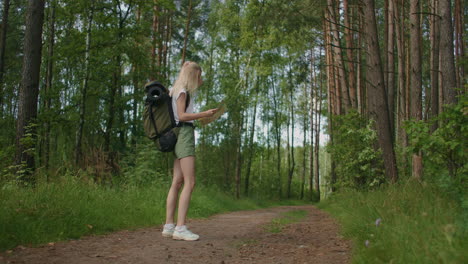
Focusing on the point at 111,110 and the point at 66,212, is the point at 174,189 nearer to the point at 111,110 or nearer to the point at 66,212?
the point at 66,212

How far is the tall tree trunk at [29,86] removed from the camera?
8.08 meters

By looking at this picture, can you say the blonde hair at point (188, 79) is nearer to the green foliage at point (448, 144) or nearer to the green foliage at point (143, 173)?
the green foliage at point (448, 144)

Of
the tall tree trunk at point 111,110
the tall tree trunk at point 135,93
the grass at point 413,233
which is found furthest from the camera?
the tall tree trunk at point 135,93

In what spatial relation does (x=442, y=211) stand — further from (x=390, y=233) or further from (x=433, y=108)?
(x=433, y=108)

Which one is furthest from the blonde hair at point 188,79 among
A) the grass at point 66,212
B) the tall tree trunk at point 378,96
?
the tall tree trunk at point 378,96

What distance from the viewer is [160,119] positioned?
15.9 ft

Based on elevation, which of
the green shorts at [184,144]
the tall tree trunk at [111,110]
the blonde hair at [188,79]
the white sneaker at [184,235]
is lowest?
the white sneaker at [184,235]

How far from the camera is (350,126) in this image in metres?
10.9

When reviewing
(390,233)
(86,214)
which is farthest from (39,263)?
(390,233)

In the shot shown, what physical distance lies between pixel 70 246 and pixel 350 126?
28.1 ft

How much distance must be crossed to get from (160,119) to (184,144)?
449 millimetres

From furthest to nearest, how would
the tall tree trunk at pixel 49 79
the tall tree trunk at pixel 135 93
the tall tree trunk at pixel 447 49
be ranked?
the tall tree trunk at pixel 135 93
the tall tree trunk at pixel 49 79
the tall tree trunk at pixel 447 49

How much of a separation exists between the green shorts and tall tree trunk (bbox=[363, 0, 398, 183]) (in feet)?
20.2

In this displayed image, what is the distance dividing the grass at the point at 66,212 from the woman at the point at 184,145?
4.03 feet
